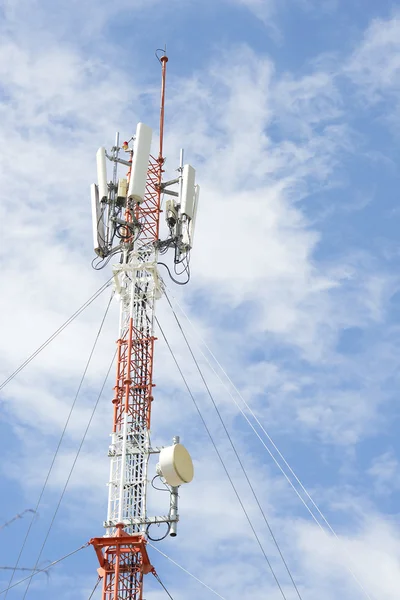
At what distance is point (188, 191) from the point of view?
75.7m

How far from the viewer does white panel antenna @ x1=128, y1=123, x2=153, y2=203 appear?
244ft

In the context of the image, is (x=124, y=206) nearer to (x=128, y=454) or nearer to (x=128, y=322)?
(x=128, y=322)

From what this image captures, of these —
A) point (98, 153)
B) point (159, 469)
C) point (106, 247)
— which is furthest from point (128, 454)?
point (98, 153)

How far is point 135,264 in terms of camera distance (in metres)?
74.6

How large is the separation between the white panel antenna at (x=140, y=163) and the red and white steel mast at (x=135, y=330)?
6 cm

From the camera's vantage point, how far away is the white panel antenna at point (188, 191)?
247 feet

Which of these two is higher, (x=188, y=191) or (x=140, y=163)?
(x=140, y=163)

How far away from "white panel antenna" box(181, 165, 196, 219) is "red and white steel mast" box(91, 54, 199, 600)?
0.19 feet

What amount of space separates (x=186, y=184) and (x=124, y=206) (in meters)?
3.78

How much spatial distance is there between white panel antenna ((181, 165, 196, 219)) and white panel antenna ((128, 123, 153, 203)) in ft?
7.65

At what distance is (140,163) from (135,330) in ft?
31.3

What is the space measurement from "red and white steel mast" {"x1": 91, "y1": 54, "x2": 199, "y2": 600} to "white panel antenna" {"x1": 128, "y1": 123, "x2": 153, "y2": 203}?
0.19ft

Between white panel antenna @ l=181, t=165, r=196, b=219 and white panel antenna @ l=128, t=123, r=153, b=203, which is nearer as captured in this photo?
white panel antenna @ l=128, t=123, r=153, b=203

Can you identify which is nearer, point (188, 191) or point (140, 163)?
point (140, 163)
